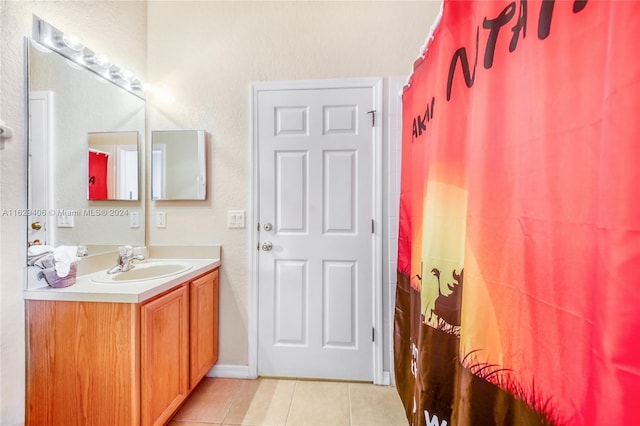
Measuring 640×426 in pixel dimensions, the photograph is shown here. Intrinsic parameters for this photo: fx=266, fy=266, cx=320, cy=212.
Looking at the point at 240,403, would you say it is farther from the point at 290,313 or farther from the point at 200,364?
the point at 290,313

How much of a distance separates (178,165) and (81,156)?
532mm

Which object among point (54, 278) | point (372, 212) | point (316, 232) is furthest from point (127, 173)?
point (372, 212)

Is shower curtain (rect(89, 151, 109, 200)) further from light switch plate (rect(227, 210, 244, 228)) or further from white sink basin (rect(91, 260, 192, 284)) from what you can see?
light switch plate (rect(227, 210, 244, 228))

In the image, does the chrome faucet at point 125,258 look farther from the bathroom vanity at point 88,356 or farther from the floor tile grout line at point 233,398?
the floor tile grout line at point 233,398

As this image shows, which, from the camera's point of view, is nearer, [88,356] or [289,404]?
[88,356]

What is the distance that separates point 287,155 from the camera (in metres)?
1.82

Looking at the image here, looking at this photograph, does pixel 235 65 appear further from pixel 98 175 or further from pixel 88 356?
pixel 88 356

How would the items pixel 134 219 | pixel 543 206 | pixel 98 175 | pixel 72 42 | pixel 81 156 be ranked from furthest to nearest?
pixel 134 219 → pixel 98 175 → pixel 81 156 → pixel 72 42 → pixel 543 206

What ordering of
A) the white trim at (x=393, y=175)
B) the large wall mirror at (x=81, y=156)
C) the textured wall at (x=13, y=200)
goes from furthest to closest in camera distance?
the white trim at (x=393, y=175) → the large wall mirror at (x=81, y=156) → the textured wall at (x=13, y=200)

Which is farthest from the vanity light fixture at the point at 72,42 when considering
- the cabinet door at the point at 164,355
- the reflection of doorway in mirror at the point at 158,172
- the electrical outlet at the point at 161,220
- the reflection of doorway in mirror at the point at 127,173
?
the cabinet door at the point at 164,355

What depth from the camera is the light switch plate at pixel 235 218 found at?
73.1 inches

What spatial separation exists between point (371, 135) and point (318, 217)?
2.16 ft

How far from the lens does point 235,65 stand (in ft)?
6.09

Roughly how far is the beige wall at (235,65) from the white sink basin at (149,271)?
0.63 feet
